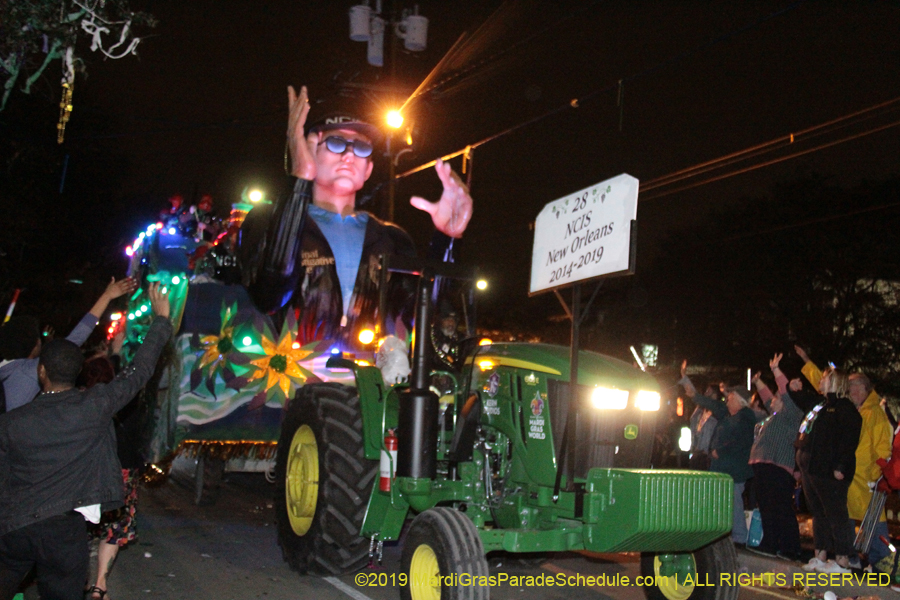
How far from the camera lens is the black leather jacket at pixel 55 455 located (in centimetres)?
387

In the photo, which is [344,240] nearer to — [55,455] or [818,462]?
[818,462]

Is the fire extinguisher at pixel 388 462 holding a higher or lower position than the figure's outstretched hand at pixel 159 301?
lower

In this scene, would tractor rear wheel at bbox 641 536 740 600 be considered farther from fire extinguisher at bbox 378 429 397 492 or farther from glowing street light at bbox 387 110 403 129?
glowing street light at bbox 387 110 403 129

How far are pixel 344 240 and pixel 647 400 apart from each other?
6.32 meters

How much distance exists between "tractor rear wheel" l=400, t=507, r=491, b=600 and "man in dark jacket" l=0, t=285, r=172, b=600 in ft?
5.82

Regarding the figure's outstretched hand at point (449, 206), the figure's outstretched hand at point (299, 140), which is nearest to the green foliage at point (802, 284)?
the figure's outstretched hand at point (449, 206)

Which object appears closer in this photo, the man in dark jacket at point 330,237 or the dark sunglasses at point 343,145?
the man in dark jacket at point 330,237

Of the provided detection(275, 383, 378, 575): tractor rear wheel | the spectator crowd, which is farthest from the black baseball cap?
the spectator crowd

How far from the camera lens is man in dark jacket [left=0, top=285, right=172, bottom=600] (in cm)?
384

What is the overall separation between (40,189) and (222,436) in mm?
19367

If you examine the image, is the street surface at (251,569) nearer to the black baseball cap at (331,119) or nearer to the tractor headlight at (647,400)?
the tractor headlight at (647,400)

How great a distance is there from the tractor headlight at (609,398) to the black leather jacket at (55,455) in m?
2.81

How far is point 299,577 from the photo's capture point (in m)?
6.74

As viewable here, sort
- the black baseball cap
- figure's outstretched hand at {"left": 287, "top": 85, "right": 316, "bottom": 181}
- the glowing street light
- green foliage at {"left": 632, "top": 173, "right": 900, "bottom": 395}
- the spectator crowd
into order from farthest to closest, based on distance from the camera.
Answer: green foliage at {"left": 632, "top": 173, "right": 900, "bottom": 395} → the glowing street light → the black baseball cap → figure's outstretched hand at {"left": 287, "top": 85, "right": 316, "bottom": 181} → the spectator crowd
